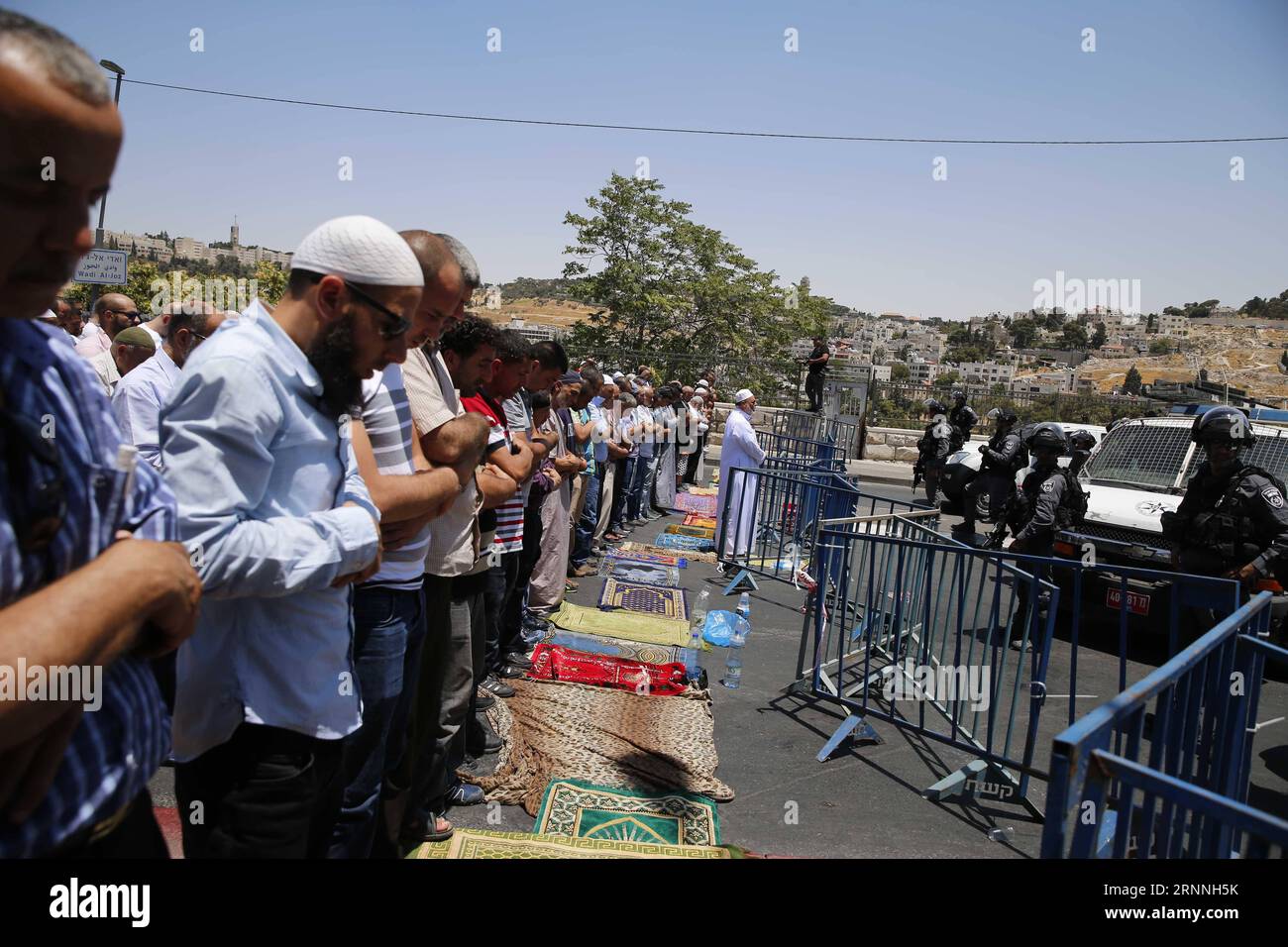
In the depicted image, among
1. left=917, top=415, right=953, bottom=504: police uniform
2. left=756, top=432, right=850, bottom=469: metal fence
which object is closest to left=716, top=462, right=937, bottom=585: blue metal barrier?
left=756, top=432, right=850, bottom=469: metal fence

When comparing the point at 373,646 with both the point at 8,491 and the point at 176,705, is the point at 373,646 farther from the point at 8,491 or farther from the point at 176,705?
the point at 8,491

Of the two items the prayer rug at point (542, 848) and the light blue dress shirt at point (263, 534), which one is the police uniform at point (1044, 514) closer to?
the prayer rug at point (542, 848)

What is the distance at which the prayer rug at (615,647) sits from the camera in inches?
256

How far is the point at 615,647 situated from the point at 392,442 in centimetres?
425

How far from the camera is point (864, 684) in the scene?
5.23 metres

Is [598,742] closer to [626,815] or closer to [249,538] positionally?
[626,815]

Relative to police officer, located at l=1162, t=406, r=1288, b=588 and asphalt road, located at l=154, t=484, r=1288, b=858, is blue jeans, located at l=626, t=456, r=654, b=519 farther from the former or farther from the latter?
police officer, located at l=1162, t=406, r=1288, b=588

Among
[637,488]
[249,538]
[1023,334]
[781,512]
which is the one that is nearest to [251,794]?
[249,538]

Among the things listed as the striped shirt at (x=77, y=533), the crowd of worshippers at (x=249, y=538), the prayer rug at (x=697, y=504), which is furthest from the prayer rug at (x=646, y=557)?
the striped shirt at (x=77, y=533)

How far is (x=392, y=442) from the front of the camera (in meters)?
2.71
